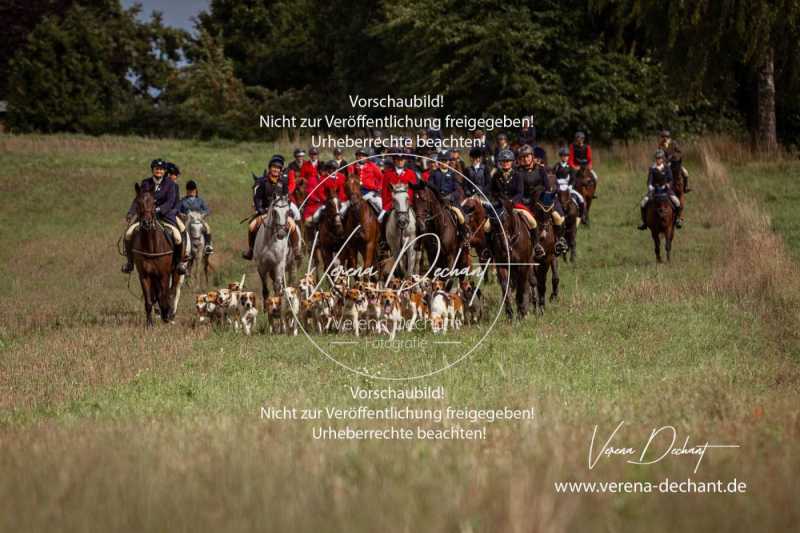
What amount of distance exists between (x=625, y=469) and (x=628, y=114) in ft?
145

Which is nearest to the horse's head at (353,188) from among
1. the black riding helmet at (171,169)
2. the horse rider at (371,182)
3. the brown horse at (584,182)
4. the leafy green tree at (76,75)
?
the horse rider at (371,182)

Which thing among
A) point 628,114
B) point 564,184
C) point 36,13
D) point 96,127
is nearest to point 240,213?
point 564,184

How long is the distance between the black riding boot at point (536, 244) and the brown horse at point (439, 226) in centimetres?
148

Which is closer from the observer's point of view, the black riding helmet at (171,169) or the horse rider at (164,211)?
the horse rider at (164,211)

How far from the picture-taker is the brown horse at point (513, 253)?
1786cm

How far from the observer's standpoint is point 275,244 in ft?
63.0

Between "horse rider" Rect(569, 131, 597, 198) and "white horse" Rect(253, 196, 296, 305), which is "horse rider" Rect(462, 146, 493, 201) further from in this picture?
"horse rider" Rect(569, 131, 597, 198)

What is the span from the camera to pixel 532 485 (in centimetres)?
679

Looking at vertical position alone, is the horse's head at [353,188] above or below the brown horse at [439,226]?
above

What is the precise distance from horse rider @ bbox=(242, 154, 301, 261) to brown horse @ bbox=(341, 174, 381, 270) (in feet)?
3.91

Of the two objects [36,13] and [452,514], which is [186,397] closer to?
[452,514]

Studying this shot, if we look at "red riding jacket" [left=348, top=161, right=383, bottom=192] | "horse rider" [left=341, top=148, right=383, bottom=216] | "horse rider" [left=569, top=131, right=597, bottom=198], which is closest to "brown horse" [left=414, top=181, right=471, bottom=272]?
"horse rider" [left=341, top=148, right=383, bottom=216]

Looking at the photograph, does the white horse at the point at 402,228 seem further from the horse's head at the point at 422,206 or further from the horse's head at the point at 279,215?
the horse's head at the point at 279,215
